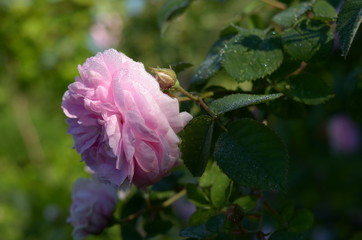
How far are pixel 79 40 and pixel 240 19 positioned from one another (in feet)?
9.98

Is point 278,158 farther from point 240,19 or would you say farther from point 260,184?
point 240,19

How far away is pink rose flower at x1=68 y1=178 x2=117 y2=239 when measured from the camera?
0.74 metres

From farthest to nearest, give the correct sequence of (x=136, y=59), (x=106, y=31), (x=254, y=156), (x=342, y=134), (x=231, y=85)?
(x=106, y=31) < (x=136, y=59) < (x=342, y=134) < (x=231, y=85) < (x=254, y=156)

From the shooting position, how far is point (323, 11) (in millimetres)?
649

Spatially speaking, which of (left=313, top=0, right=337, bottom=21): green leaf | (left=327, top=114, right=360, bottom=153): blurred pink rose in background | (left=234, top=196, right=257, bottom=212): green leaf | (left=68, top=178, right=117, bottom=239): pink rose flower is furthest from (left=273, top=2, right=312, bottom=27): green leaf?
(left=327, top=114, right=360, bottom=153): blurred pink rose in background

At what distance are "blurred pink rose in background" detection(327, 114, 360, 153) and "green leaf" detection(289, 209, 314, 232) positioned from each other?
154 cm

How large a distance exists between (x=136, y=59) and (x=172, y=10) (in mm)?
2348

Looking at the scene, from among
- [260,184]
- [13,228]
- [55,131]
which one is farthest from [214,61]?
[55,131]

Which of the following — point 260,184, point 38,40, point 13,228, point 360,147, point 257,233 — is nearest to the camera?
point 260,184

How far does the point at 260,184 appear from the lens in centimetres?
49

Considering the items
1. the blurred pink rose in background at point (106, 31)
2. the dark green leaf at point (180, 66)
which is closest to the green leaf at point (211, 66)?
the dark green leaf at point (180, 66)

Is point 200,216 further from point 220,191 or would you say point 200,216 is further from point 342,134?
point 342,134

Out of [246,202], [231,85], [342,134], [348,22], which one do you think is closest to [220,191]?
[246,202]

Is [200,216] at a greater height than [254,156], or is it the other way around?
[254,156]
